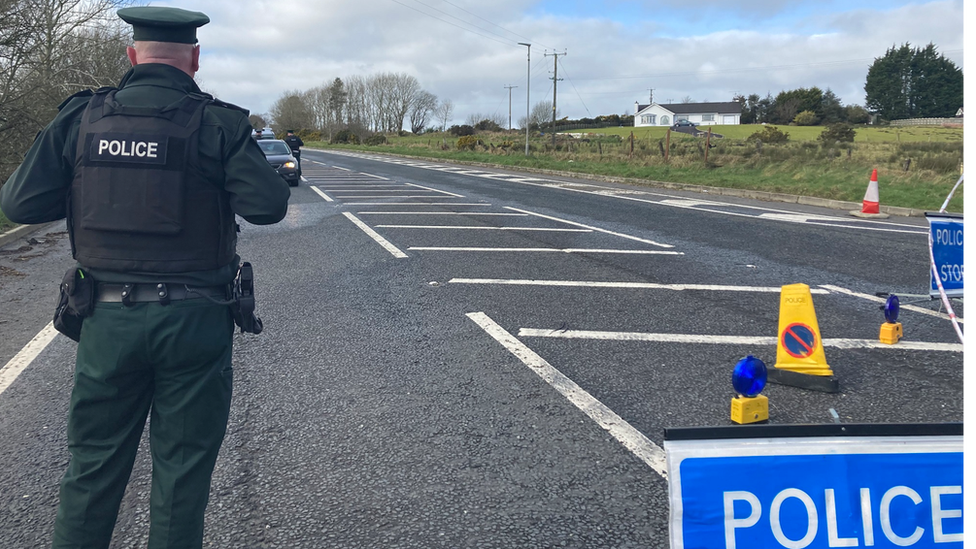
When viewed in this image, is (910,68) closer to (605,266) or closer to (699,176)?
(699,176)

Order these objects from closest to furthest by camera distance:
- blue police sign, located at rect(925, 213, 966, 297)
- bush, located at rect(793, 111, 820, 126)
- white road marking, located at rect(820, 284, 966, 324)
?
blue police sign, located at rect(925, 213, 966, 297), white road marking, located at rect(820, 284, 966, 324), bush, located at rect(793, 111, 820, 126)

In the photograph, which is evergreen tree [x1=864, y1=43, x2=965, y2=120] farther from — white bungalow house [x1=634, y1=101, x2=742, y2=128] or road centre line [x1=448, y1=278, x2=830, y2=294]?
road centre line [x1=448, y1=278, x2=830, y2=294]

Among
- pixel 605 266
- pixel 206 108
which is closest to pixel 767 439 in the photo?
pixel 206 108

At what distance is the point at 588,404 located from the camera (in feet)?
13.3

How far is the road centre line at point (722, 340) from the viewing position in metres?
5.09

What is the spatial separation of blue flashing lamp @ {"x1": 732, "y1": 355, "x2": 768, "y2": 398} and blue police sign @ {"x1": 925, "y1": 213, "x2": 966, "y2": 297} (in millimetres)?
2792

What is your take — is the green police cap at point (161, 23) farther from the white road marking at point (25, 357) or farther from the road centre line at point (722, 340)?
the road centre line at point (722, 340)

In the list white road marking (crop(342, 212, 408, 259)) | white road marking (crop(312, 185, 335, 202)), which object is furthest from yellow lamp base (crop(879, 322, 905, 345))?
white road marking (crop(312, 185, 335, 202))

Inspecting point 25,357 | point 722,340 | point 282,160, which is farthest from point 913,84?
point 25,357

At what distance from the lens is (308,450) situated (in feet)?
11.5

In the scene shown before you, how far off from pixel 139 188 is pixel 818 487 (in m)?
2.20

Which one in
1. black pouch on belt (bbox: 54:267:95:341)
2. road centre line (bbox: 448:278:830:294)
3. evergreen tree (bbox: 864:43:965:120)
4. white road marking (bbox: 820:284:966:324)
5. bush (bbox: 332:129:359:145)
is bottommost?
white road marking (bbox: 820:284:966:324)

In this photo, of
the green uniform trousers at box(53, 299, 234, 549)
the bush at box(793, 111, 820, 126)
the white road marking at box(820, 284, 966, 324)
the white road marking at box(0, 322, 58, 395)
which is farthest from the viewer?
the bush at box(793, 111, 820, 126)

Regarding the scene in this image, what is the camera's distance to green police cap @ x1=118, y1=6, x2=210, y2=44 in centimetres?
234
